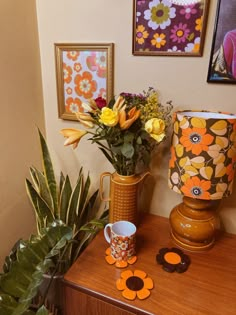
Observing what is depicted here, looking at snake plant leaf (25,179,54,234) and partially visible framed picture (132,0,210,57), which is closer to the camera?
partially visible framed picture (132,0,210,57)

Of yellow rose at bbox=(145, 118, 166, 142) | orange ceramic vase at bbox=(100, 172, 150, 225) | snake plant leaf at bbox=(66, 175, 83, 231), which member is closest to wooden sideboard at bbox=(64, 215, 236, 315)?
orange ceramic vase at bbox=(100, 172, 150, 225)

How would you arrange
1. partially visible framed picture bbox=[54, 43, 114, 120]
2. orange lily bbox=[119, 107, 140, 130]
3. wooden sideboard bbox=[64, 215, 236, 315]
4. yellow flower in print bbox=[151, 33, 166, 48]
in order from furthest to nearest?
partially visible framed picture bbox=[54, 43, 114, 120] < yellow flower in print bbox=[151, 33, 166, 48] < orange lily bbox=[119, 107, 140, 130] < wooden sideboard bbox=[64, 215, 236, 315]

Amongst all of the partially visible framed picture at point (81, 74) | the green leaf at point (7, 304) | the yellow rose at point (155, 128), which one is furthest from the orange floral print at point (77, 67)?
the green leaf at point (7, 304)

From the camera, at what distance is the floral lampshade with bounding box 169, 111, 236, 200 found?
751 millimetres

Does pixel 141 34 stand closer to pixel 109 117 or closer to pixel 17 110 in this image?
pixel 109 117

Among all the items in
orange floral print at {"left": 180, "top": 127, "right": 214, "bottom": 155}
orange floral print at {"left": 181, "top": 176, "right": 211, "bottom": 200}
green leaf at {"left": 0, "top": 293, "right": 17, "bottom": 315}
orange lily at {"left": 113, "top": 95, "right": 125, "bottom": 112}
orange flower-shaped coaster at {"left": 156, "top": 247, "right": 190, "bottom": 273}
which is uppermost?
orange lily at {"left": 113, "top": 95, "right": 125, "bottom": 112}

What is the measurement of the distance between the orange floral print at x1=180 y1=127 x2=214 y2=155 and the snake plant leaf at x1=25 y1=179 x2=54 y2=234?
733 mm

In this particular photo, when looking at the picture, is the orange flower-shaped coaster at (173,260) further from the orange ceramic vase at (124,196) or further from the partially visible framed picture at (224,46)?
Result: the partially visible framed picture at (224,46)

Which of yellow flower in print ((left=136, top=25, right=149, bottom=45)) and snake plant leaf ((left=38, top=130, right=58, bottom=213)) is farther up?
yellow flower in print ((left=136, top=25, right=149, bottom=45))

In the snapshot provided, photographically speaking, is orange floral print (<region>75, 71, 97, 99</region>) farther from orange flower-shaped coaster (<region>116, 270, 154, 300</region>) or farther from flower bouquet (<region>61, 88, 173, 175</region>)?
orange flower-shaped coaster (<region>116, 270, 154, 300</region>)

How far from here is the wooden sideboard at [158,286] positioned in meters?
0.71

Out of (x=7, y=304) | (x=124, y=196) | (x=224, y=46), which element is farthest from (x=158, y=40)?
(x=7, y=304)

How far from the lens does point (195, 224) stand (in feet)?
2.90

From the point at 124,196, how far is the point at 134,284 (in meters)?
0.31
